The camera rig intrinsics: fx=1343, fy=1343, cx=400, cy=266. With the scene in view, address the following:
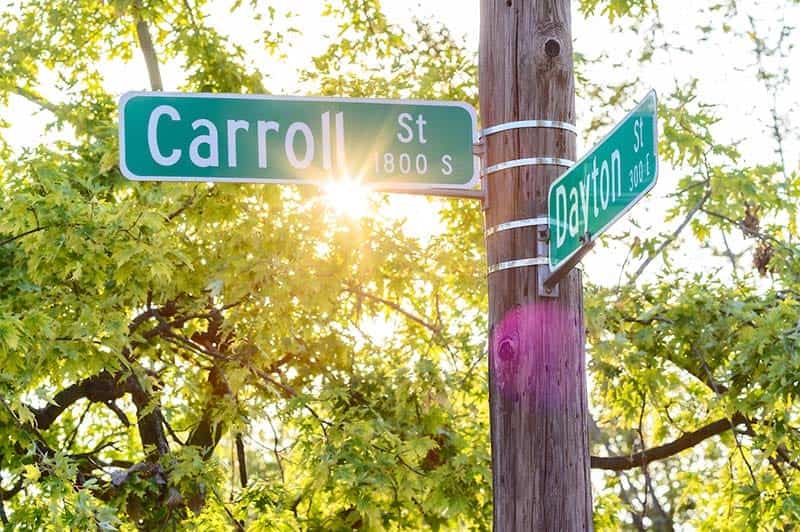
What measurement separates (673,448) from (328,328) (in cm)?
327

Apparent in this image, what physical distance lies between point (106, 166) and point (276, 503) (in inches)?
122

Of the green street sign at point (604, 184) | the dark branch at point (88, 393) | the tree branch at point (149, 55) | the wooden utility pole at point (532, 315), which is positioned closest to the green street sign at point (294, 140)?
the wooden utility pole at point (532, 315)

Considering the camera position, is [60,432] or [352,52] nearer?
[352,52]

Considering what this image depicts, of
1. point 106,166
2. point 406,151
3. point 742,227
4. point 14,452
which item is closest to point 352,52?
point 106,166

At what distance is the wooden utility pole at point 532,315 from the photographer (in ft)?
13.4

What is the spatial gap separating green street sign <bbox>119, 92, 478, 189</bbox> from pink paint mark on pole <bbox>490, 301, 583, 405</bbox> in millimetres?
486

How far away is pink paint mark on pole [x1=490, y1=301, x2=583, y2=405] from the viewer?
411cm

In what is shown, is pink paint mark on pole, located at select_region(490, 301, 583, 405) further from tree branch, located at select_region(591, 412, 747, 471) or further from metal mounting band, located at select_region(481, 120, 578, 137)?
tree branch, located at select_region(591, 412, 747, 471)

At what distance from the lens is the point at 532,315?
4.14 meters

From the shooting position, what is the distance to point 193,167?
13.6 feet

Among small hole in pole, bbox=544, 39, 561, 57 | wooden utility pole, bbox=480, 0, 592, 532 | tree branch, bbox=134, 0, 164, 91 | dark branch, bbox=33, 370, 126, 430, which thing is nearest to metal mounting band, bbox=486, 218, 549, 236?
wooden utility pole, bbox=480, 0, 592, 532

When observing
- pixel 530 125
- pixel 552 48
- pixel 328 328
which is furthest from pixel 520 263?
pixel 328 328

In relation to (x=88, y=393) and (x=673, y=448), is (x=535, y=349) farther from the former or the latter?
(x=88, y=393)

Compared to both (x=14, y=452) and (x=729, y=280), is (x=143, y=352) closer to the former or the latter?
(x=14, y=452)
